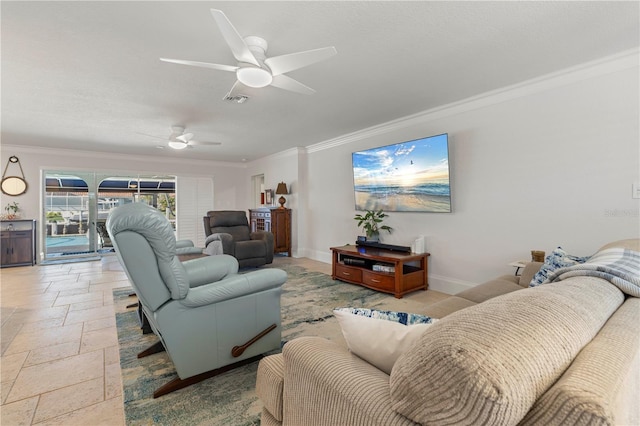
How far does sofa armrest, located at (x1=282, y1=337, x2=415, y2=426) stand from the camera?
666mm

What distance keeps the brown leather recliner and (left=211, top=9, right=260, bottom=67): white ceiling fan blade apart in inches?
128

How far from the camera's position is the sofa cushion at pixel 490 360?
46 centimetres

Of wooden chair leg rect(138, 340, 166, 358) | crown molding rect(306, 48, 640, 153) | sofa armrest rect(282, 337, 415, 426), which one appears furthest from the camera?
crown molding rect(306, 48, 640, 153)

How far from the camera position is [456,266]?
3688 mm

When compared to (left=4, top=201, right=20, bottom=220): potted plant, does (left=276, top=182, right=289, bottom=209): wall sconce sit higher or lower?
higher

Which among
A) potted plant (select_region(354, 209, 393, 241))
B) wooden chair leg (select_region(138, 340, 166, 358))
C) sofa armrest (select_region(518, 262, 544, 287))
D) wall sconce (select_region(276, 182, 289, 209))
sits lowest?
wooden chair leg (select_region(138, 340, 166, 358))

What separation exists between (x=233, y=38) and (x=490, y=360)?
1.99 m

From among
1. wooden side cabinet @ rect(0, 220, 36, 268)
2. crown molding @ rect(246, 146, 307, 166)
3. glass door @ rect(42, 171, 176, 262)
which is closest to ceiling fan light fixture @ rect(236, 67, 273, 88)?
crown molding @ rect(246, 146, 307, 166)

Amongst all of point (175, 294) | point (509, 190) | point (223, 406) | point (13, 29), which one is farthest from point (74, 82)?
point (509, 190)

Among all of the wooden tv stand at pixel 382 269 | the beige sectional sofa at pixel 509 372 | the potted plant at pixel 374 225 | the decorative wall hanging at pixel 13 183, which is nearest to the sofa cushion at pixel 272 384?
the beige sectional sofa at pixel 509 372

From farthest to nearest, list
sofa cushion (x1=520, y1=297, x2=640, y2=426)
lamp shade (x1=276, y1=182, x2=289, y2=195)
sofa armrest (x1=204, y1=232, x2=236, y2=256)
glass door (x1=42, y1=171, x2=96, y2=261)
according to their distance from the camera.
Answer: glass door (x1=42, y1=171, x2=96, y2=261) < lamp shade (x1=276, y1=182, x2=289, y2=195) < sofa armrest (x1=204, y1=232, x2=236, y2=256) < sofa cushion (x1=520, y1=297, x2=640, y2=426)

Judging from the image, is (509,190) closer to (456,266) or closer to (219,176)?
(456,266)

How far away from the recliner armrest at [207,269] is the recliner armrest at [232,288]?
428 millimetres

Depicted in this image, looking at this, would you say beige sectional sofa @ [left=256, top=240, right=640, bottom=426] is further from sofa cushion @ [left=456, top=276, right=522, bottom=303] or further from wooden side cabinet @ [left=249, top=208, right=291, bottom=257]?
wooden side cabinet @ [left=249, top=208, right=291, bottom=257]
